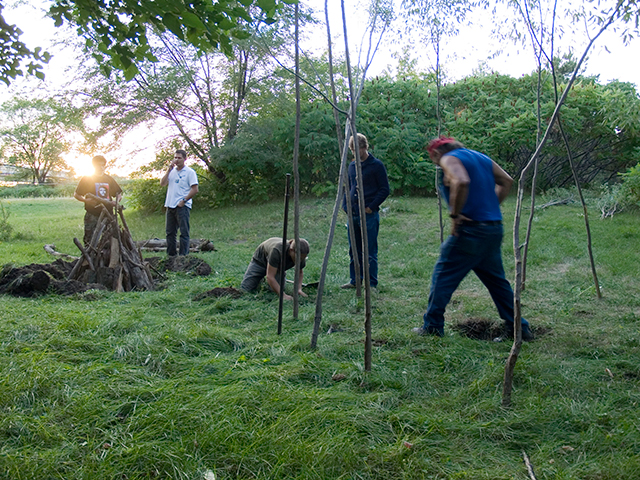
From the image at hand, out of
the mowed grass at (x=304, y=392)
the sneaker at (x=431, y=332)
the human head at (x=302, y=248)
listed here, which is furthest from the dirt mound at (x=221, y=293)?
the sneaker at (x=431, y=332)

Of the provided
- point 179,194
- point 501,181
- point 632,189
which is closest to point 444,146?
point 501,181

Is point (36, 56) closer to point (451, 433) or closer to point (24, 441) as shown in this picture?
point (24, 441)

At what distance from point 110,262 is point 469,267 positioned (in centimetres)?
461

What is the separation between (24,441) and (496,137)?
42.2ft

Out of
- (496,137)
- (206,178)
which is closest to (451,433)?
(496,137)

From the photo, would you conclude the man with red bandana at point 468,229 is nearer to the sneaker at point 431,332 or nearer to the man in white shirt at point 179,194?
the sneaker at point 431,332

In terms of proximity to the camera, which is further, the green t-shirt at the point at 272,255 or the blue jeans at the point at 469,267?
the green t-shirt at the point at 272,255

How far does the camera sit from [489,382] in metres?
3.23

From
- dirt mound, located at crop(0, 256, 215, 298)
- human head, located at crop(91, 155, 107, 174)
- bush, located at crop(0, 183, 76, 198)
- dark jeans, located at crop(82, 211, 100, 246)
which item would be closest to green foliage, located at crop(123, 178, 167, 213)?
dark jeans, located at crop(82, 211, 100, 246)

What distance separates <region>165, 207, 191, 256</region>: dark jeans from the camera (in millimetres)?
8438

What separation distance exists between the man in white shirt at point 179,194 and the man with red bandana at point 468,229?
5309mm

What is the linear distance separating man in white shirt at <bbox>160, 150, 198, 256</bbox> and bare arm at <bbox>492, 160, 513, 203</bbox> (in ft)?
17.9

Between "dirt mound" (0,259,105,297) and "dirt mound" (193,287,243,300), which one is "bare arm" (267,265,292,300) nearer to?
"dirt mound" (193,287,243,300)

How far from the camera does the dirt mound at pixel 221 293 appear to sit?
5797 millimetres
